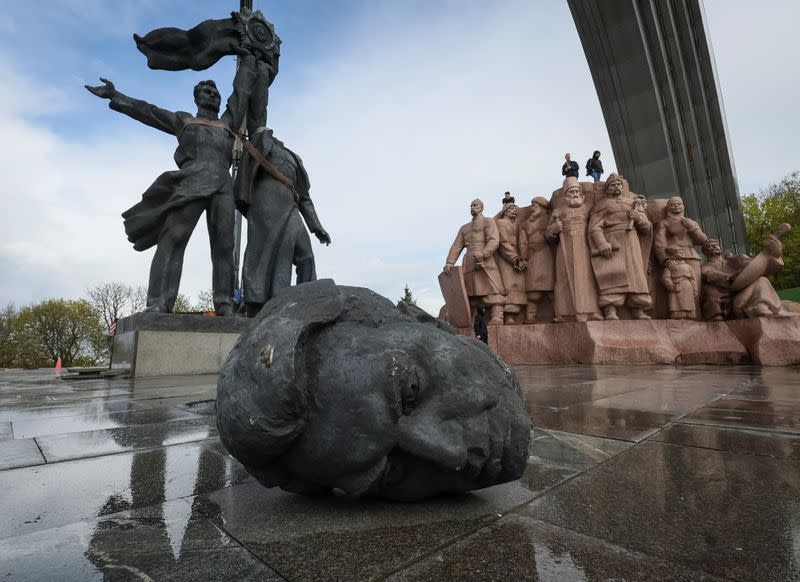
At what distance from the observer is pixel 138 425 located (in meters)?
2.44

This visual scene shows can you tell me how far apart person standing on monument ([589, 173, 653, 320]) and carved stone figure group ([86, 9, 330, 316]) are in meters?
6.28

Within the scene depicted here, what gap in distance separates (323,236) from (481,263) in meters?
5.33

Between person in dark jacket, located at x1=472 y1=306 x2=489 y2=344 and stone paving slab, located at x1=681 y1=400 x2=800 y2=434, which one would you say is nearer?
stone paving slab, located at x1=681 y1=400 x2=800 y2=434

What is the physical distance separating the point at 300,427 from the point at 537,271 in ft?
34.7

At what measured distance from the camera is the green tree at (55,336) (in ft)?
105

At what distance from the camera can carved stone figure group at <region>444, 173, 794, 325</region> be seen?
9.39m

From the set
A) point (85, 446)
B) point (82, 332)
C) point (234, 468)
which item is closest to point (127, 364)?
point (85, 446)

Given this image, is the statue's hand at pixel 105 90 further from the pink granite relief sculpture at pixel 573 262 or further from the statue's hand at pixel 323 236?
the pink granite relief sculpture at pixel 573 262

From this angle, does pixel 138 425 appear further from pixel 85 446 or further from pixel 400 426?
pixel 400 426

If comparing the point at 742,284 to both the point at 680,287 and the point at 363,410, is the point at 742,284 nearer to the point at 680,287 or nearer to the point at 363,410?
the point at 680,287

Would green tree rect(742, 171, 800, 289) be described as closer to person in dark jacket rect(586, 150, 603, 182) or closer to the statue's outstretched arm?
person in dark jacket rect(586, 150, 603, 182)

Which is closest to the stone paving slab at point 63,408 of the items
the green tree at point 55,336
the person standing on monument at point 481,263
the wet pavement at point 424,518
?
the wet pavement at point 424,518

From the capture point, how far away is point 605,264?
956 cm

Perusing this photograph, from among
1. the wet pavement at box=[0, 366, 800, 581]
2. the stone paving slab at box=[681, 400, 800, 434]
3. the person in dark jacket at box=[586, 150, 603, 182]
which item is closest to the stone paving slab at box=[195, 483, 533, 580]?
the wet pavement at box=[0, 366, 800, 581]
